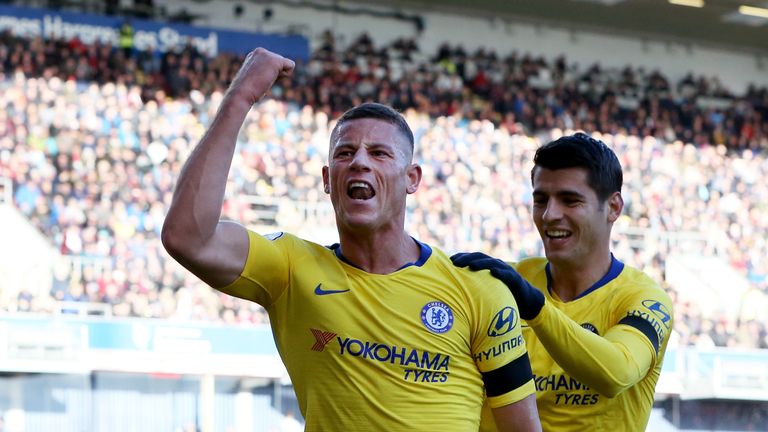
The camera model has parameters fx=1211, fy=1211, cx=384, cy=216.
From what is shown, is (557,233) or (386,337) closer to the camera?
(386,337)

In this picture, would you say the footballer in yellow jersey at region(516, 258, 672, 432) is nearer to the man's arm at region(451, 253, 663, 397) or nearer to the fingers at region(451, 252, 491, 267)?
the man's arm at region(451, 253, 663, 397)

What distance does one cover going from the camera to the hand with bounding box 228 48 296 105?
3221 millimetres

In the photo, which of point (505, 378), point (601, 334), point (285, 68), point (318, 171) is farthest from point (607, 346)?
point (318, 171)

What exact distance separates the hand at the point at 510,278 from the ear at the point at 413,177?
0.80 feet

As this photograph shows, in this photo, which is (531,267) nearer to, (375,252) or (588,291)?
(588,291)

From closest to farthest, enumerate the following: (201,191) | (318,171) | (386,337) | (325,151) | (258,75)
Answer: (201,191) → (258,75) → (386,337) → (318,171) → (325,151)

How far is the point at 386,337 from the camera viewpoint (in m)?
3.38

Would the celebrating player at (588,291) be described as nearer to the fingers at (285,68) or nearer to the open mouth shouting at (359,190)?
the open mouth shouting at (359,190)

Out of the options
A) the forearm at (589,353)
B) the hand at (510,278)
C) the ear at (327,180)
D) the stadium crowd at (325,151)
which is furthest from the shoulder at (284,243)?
the stadium crowd at (325,151)

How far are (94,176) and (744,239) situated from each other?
12.1 m

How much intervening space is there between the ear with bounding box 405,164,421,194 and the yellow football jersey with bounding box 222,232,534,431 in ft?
0.79

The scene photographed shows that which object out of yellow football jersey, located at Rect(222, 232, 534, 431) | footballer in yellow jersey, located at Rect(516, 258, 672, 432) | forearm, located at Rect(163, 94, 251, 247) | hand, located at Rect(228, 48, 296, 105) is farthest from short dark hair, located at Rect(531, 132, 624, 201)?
forearm, located at Rect(163, 94, 251, 247)

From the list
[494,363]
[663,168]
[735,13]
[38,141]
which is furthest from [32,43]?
[494,363]

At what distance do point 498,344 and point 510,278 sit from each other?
0.96ft
